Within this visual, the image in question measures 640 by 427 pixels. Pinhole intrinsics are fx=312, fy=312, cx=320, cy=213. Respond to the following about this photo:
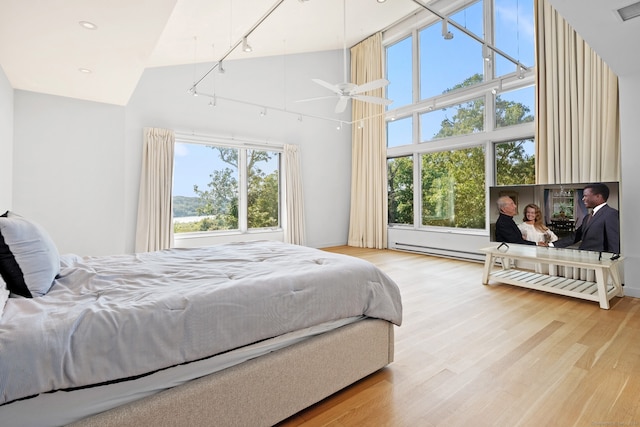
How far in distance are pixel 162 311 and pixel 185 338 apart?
0.48ft

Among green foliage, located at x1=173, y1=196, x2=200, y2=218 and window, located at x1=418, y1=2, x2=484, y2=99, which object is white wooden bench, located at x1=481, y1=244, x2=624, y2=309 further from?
green foliage, located at x1=173, y1=196, x2=200, y2=218

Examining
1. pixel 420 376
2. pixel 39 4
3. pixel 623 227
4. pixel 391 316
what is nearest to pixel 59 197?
pixel 39 4

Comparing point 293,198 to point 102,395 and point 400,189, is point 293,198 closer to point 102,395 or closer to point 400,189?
point 400,189

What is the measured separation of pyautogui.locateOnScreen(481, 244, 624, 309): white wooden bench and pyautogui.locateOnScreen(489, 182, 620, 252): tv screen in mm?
336

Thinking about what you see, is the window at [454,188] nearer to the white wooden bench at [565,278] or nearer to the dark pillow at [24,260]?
the white wooden bench at [565,278]

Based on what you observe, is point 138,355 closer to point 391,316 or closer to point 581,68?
point 391,316

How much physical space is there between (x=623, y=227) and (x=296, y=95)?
18.3 feet

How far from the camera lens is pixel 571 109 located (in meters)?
3.97

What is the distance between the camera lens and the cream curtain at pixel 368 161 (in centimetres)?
670

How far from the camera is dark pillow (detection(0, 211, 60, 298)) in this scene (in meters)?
1.48

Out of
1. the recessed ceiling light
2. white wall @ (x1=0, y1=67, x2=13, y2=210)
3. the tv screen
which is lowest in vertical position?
the tv screen

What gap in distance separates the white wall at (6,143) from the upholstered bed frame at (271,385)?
11.1ft

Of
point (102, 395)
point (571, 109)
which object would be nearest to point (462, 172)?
point (571, 109)

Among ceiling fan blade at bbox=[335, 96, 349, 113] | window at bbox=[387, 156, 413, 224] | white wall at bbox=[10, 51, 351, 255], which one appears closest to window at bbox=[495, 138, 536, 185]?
window at bbox=[387, 156, 413, 224]
